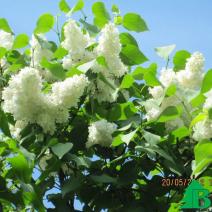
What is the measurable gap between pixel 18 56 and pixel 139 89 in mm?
492

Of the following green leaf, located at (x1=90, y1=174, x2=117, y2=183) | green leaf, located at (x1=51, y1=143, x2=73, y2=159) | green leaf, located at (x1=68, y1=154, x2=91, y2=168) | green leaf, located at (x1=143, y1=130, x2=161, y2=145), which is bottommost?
green leaf, located at (x1=90, y1=174, x2=117, y2=183)

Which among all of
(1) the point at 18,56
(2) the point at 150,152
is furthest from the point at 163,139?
(1) the point at 18,56

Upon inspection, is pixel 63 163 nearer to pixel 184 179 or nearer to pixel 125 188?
pixel 125 188

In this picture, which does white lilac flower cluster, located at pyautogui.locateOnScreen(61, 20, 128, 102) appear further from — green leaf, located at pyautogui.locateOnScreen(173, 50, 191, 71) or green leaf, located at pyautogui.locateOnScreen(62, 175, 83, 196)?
green leaf, located at pyautogui.locateOnScreen(62, 175, 83, 196)

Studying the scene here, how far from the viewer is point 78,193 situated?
1885 mm

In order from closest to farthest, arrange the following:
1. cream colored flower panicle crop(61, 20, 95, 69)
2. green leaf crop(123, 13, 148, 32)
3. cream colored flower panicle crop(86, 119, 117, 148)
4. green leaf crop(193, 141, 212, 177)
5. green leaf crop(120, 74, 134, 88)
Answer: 1. green leaf crop(193, 141, 212, 177)
2. cream colored flower panicle crop(86, 119, 117, 148)
3. green leaf crop(120, 74, 134, 88)
4. cream colored flower panicle crop(61, 20, 95, 69)
5. green leaf crop(123, 13, 148, 32)

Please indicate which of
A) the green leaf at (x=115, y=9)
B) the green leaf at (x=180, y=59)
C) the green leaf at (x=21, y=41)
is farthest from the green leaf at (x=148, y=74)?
the green leaf at (x=21, y=41)

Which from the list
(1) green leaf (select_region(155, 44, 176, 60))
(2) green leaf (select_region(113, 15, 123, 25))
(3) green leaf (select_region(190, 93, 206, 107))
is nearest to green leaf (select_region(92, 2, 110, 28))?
(2) green leaf (select_region(113, 15, 123, 25))

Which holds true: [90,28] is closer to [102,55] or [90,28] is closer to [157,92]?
[102,55]

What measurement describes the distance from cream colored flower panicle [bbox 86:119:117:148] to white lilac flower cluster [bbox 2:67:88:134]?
106 mm

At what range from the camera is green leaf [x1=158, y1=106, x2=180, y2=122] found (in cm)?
180

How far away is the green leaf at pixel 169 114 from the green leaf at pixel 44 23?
66cm

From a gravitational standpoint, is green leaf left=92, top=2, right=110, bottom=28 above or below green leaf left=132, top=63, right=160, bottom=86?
Result: above

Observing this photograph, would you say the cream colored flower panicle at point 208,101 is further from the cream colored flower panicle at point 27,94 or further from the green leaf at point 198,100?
the cream colored flower panicle at point 27,94
